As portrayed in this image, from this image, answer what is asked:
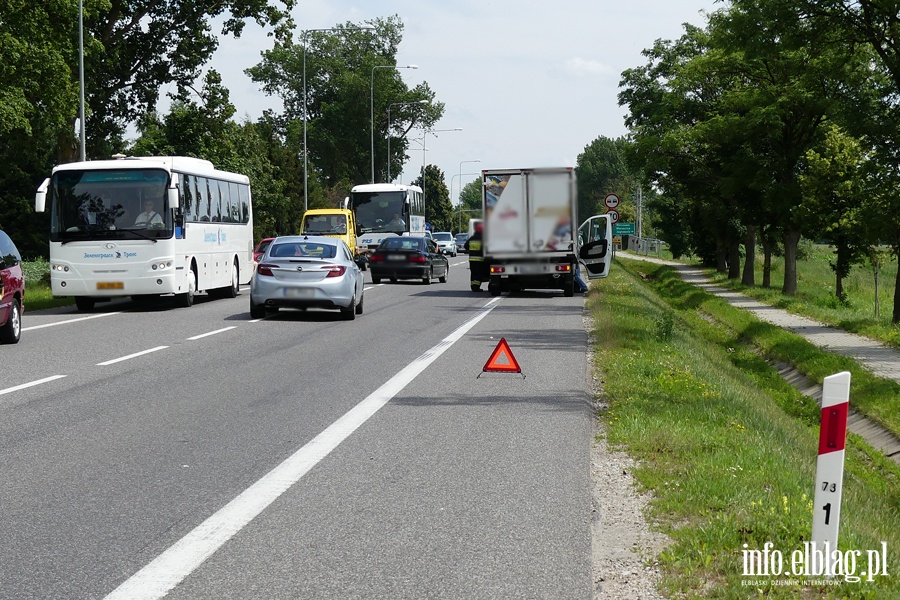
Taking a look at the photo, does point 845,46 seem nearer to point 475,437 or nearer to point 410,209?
point 475,437

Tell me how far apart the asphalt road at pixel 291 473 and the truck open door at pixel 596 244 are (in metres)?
1.49

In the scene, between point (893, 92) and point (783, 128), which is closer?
point (893, 92)

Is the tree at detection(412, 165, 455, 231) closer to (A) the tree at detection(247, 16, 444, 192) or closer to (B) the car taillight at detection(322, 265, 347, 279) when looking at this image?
(A) the tree at detection(247, 16, 444, 192)

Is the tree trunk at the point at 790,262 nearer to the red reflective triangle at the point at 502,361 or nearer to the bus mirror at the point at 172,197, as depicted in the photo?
the bus mirror at the point at 172,197

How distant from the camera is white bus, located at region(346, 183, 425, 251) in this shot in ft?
171

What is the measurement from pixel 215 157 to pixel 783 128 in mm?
20039

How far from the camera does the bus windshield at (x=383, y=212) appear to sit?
5234 cm

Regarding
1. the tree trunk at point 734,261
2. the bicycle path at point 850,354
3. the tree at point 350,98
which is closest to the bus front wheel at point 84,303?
the bicycle path at point 850,354

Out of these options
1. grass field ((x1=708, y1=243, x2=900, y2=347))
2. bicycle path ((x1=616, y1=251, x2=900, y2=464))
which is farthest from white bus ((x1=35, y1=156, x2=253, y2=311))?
grass field ((x1=708, y1=243, x2=900, y2=347))

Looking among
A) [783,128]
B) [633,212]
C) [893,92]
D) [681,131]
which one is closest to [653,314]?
[893,92]

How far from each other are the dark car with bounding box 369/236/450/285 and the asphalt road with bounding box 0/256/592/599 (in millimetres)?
21493

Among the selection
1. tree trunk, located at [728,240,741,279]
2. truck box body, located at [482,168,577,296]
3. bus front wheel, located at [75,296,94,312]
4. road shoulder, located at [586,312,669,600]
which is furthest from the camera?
tree trunk, located at [728,240,741,279]

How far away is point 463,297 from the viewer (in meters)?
31.2

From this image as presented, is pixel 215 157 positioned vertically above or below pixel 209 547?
above
